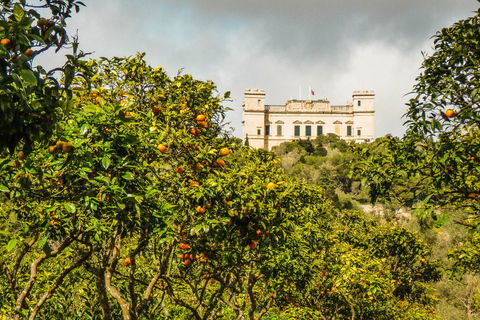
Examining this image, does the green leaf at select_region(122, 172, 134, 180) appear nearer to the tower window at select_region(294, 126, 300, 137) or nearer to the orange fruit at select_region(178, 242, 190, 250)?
the orange fruit at select_region(178, 242, 190, 250)

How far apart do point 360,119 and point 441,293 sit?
187 ft

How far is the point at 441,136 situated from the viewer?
12.8 feet

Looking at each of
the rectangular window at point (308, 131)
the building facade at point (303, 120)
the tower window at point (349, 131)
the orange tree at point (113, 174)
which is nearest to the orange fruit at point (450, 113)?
the orange tree at point (113, 174)

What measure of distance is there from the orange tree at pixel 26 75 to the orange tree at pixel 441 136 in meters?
2.93

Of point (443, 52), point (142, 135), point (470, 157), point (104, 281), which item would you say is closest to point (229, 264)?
point (104, 281)

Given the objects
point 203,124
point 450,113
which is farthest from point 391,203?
point 203,124

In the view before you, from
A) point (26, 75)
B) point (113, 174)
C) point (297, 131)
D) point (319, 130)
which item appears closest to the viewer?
point (26, 75)

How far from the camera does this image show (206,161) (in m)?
3.90

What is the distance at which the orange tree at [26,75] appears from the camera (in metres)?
1.55

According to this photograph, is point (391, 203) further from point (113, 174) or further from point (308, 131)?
point (308, 131)

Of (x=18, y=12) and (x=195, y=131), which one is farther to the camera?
(x=195, y=131)

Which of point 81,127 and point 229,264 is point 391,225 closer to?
point 229,264

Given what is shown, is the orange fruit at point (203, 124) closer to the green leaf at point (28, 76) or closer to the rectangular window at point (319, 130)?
the green leaf at point (28, 76)

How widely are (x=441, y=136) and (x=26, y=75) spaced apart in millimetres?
3424
